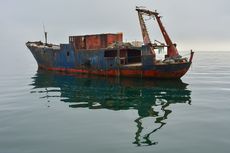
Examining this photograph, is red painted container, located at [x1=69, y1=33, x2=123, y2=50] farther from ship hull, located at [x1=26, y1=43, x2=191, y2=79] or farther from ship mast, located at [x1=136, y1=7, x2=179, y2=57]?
ship mast, located at [x1=136, y1=7, x2=179, y2=57]

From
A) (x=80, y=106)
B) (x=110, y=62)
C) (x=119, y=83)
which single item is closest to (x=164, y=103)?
(x=80, y=106)

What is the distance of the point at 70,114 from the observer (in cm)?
1664

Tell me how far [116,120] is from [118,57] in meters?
16.7

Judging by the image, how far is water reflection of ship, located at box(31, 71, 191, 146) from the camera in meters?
15.8

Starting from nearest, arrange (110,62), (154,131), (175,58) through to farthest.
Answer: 1. (154,131)
2. (175,58)
3. (110,62)

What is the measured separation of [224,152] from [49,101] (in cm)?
1402

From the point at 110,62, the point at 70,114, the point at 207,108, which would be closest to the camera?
the point at 70,114

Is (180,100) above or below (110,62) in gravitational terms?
below

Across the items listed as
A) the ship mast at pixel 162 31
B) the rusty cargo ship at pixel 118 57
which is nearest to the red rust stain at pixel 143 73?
the rusty cargo ship at pixel 118 57

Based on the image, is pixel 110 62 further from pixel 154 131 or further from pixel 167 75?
pixel 154 131

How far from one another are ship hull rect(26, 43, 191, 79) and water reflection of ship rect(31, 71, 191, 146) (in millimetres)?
893

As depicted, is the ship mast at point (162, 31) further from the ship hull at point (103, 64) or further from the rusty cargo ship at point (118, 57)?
the ship hull at point (103, 64)

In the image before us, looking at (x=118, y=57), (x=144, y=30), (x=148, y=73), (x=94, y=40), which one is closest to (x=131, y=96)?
(x=148, y=73)

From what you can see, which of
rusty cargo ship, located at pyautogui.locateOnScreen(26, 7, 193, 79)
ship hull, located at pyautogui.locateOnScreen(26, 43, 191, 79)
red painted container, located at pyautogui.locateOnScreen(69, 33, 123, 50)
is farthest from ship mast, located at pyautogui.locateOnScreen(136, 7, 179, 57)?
red painted container, located at pyautogui.locateOnScreen(69, 33, 123, 50)
